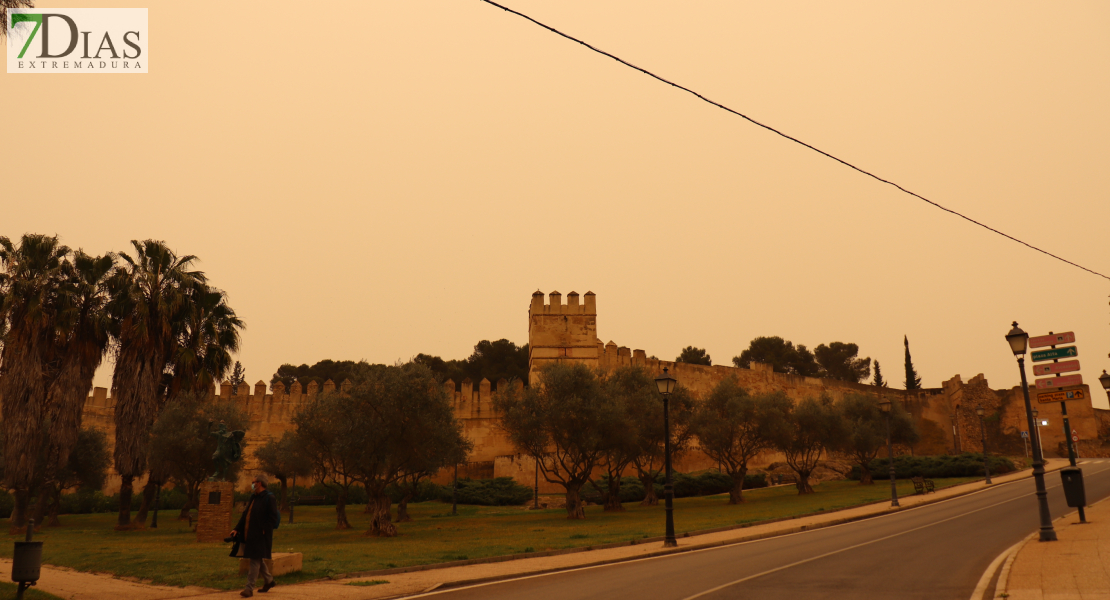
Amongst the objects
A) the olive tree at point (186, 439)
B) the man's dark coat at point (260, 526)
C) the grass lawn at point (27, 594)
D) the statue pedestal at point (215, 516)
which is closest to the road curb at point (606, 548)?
the man's dark coat at point (260, 526)

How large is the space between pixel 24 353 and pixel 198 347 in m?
5.67

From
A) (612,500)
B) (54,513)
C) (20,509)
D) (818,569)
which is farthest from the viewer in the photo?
(612,500)

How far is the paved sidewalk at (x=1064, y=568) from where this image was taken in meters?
8.16

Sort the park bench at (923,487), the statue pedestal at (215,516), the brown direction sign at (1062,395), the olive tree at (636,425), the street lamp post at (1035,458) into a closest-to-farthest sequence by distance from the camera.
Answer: the street lamp post at (1035,458)
the brown direction sign at (1062,395)
the statue pedestal at (215,516)
the olive tree at (636,425)
the park bench at (923,487)

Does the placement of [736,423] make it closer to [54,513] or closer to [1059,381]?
[1059,381]

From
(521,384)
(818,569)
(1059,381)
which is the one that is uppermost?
(521,384)

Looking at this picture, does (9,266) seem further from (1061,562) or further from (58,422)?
(1061,562)

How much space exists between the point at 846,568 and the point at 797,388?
48.7 metres

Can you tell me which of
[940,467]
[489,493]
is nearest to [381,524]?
[489,493]

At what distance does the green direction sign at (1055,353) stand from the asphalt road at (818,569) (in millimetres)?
3810

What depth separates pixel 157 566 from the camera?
1338 centimetres

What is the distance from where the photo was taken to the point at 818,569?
452 inches

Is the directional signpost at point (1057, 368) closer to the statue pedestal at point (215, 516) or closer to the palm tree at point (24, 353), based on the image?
the statue pedestal at point (215, 516)

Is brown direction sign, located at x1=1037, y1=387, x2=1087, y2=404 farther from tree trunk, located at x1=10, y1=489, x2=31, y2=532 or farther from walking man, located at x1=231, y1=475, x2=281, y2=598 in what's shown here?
tree trunk, located at x1=10, y1=489, x2=31, y2=532
